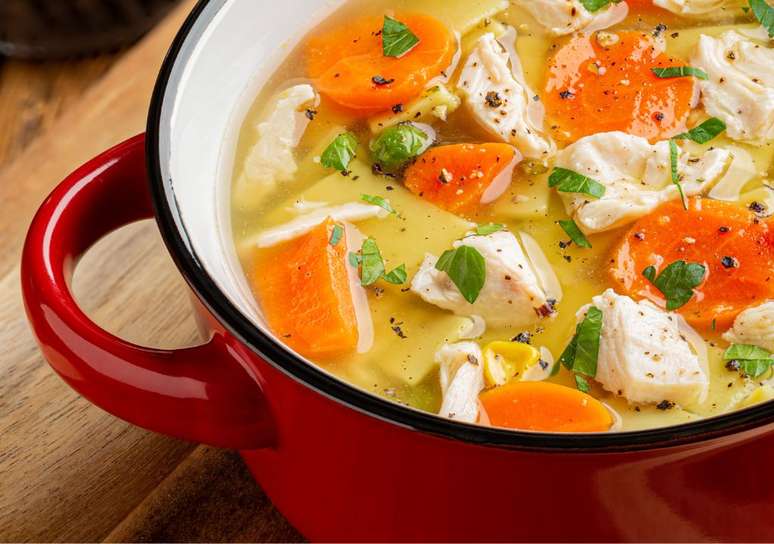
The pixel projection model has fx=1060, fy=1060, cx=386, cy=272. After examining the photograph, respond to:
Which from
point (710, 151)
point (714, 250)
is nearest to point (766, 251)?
point (714, 250)

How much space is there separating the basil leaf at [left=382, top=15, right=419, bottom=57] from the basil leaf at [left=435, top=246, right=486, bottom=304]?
56 cm

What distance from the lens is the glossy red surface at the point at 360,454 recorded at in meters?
1.35

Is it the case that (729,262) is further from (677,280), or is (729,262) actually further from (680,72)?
(680,72)

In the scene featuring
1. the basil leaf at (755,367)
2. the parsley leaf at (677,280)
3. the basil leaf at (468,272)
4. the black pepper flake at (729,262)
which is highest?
the basil leaf at (468,272)

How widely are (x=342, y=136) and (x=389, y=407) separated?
33.9 inches

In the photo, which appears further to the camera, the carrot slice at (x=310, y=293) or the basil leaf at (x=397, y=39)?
the basil leaf at (x=397, y=39)

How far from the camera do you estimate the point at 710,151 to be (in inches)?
76.8

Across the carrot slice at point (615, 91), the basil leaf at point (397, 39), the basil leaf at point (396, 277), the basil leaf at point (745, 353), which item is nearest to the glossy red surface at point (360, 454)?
the basil leaf at point (745, 353)

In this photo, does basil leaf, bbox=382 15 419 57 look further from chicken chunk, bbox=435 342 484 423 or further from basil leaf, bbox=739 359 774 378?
basil leaf, bbox=739 359 774 378

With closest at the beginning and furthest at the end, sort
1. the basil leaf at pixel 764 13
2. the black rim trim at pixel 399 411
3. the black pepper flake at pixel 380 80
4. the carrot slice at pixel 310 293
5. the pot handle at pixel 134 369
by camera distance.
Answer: the black rim trim at pixel 399 411
the pot handle at pixel 134 369
the carrot slice at pixel 310 293
the black pepper flake at pixel 380 80
the basil leaf at pixel 764 13

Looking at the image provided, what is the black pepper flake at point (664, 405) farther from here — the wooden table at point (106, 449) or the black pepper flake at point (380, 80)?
the black pepper flake at point (380, 80)

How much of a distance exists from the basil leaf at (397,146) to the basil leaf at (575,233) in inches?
12.0

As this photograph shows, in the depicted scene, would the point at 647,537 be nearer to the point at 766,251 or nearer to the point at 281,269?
the point at 766,251

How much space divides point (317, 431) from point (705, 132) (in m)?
1.00
